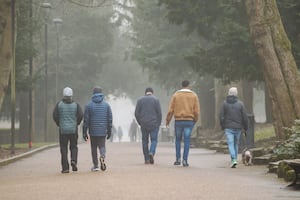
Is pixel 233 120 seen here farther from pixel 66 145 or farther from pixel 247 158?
pixel 66 145

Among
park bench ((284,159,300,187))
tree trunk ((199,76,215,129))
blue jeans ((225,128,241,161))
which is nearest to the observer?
park bench ((284,159,300,187))

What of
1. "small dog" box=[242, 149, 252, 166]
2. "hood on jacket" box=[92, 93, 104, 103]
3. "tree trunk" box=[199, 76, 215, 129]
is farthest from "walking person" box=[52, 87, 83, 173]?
"tree trunk" box=[199, 76, 215, 129]

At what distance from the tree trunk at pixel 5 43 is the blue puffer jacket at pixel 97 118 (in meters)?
9.57

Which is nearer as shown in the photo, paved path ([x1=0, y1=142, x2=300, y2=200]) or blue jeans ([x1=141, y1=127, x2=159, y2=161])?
paved path ([x1=0, y1=142, x2=300, y2=200])

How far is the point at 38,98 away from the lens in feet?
178

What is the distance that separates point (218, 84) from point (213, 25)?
10.6 meters

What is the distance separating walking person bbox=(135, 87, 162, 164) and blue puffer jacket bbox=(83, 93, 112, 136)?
1893 mm

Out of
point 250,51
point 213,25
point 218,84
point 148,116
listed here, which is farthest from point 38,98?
point 148,116

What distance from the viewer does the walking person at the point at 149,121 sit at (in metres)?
18.9

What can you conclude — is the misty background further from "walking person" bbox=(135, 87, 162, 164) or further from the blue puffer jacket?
the blue puffer jacket

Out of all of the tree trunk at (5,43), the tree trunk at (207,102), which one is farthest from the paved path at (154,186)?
the tree trunk at (207,102)

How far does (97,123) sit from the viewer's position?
1702 cm

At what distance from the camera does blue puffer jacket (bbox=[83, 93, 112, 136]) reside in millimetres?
17000

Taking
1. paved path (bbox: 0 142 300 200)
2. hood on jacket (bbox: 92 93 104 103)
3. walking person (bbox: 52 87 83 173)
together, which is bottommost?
paved path (bbox: 0 142 300 200)
